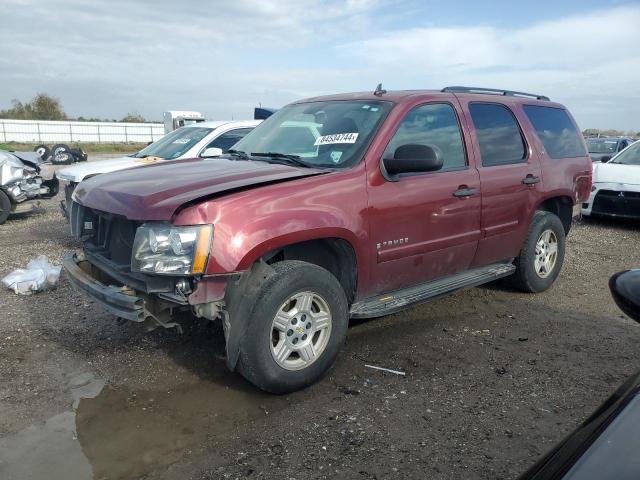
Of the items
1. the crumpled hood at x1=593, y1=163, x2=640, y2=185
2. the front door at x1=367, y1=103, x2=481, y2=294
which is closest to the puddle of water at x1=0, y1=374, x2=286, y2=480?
the front door at x1=367, y1=103, x2=481, y2=294

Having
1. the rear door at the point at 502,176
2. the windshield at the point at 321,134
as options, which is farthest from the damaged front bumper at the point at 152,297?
the rear door at the point at 502,176

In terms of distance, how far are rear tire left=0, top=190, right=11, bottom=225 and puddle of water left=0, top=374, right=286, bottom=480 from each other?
7019 millimetres

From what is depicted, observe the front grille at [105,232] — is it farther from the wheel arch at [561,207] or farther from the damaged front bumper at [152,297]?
the wheel arch at [561,207]

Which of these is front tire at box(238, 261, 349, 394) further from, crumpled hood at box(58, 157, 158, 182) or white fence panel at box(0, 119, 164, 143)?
white fence panel at box(0, 119, 164, 143)

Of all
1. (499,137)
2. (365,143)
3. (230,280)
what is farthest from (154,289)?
(499,137)

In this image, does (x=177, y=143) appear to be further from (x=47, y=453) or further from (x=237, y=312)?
(x=47, y=453)

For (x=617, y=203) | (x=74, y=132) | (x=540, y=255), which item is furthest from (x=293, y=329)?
(x=74, y=132)

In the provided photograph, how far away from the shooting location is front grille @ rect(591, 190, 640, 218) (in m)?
9.36

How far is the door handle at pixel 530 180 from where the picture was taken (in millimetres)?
5262

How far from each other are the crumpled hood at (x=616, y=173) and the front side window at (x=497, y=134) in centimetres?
516

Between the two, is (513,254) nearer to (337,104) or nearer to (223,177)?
(337,104)

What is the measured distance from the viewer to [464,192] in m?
4.62

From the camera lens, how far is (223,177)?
374 cm

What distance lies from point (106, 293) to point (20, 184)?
754 centimetres
